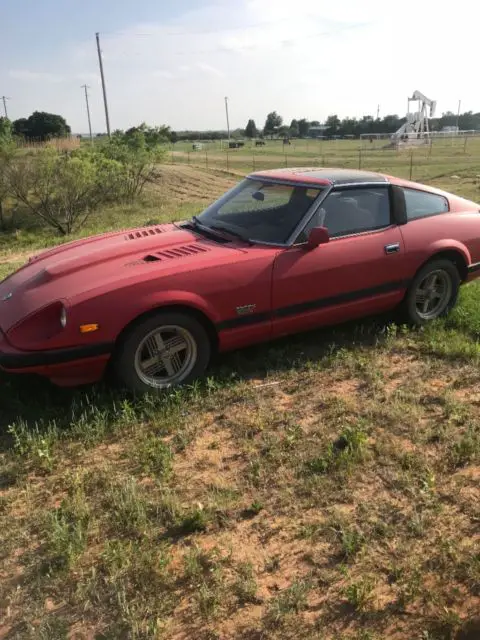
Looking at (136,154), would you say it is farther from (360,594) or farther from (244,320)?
(360,594)

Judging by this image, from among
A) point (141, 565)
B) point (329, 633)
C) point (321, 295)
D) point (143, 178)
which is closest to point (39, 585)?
point (141, 565)

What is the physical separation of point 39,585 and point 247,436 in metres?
1.43

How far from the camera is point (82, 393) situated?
377cm

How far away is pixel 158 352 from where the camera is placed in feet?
12.0

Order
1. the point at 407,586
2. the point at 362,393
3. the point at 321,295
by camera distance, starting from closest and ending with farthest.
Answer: the point at 407,586
the point at 362,393
the point at 321,295

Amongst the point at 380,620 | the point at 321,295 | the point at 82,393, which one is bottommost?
the point at 380,620

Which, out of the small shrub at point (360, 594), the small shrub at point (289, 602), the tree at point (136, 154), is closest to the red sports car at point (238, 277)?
the small shrub at point (289, 602)

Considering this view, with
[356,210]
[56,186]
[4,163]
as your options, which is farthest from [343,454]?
[4,163]

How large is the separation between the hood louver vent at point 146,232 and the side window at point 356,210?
4.70 ft

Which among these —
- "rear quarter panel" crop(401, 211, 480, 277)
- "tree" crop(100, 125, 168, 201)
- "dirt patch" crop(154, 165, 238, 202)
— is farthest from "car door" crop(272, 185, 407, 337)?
"tree" crop(100, 125, 168, 201)

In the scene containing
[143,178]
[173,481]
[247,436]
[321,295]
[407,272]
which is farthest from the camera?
[143,178]

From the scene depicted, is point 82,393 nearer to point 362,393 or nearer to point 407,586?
point 362,393

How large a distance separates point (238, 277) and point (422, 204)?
7.06ft

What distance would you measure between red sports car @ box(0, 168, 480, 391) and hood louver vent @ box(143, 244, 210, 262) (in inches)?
0.6
